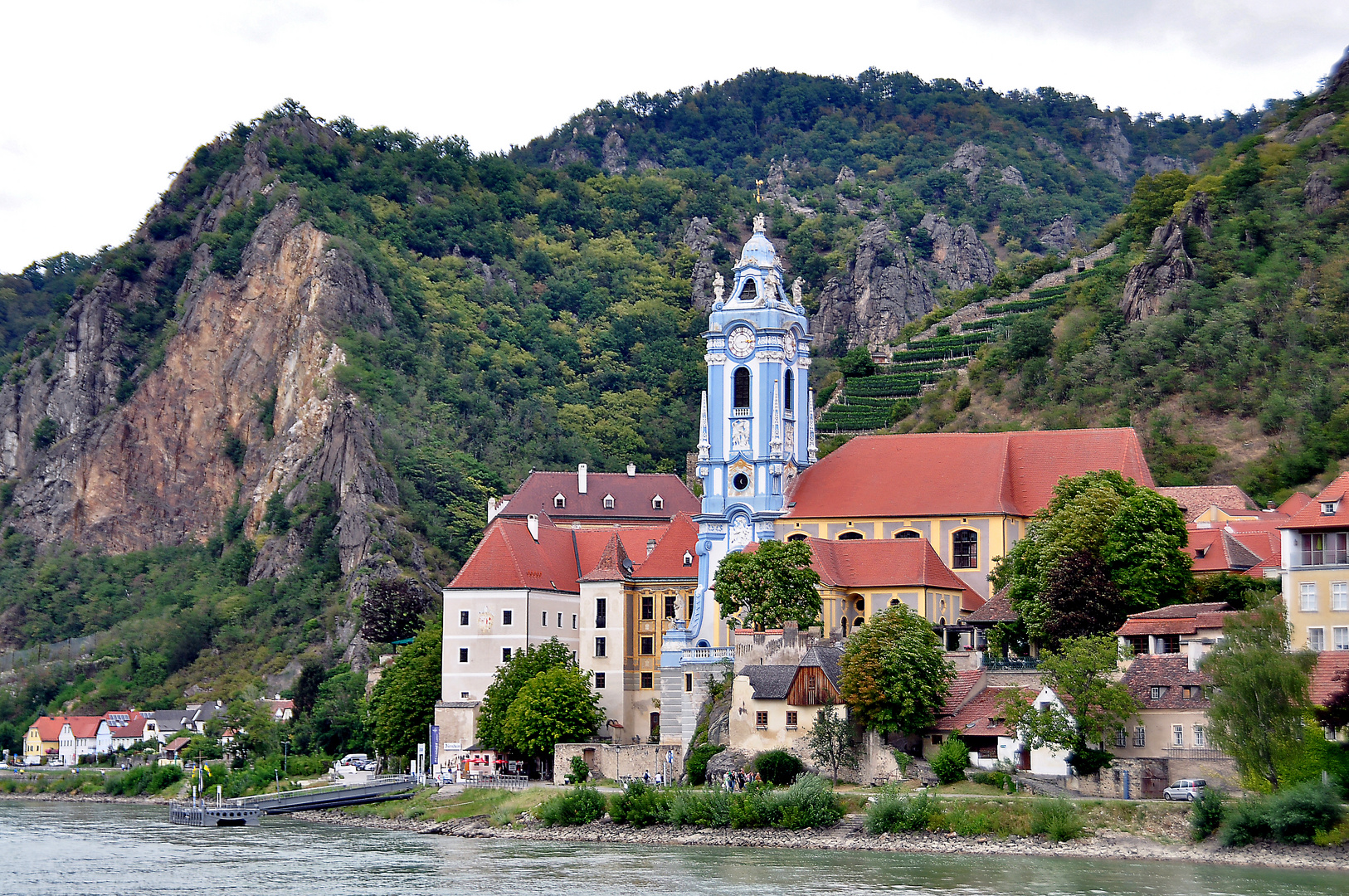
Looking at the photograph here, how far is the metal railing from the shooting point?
6819cm

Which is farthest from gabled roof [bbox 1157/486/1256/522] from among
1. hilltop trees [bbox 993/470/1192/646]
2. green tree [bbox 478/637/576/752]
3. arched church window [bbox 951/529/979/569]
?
green tree [bbox 478/637/576/752]

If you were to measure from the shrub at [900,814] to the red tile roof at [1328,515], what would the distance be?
14.0 meters

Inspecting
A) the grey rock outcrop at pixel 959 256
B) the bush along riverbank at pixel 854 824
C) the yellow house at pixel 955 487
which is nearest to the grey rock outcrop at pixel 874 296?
the grey rock outcrop at pixel 959 256

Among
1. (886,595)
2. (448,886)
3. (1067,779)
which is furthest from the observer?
(886,595)

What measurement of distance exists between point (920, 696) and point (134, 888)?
25530mm

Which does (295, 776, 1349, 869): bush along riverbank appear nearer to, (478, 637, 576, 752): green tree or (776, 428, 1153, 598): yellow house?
(478, 637, 576, 752): green tree

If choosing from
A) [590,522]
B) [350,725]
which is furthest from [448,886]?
[590,522]

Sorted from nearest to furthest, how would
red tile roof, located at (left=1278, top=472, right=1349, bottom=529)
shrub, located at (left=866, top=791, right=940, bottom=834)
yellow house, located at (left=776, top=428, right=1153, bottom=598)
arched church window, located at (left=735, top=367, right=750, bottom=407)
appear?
red tile roof, located at (left=1278, top=472, right=1349, bottom=529)
shrub, located at (left=866, top=791, right=940, bottom=834)
yellow house, located at (left=776, top=428, right=1153, bottom=598)
arched church window, located at (left=735, top=367, right=750, bottom=407)

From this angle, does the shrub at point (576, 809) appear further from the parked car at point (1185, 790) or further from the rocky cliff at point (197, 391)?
the rocky cliff at point (197, 391)

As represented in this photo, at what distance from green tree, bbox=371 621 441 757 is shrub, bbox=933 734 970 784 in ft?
88.4

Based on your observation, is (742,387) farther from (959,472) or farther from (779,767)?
(779,767)

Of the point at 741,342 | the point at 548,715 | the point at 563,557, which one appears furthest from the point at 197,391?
the point at 548,715

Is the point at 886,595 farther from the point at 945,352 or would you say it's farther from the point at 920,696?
the point at 945,352

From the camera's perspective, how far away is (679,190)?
17575 centimetres
